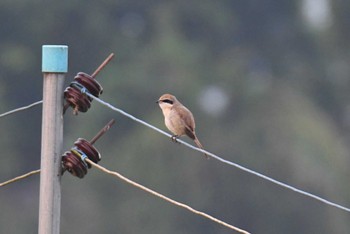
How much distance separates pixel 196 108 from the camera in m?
29.0

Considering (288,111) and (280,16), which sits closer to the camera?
(288,111)

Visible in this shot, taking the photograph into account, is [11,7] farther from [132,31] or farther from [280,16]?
[280,16]

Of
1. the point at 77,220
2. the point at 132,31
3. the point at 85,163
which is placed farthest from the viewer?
the point at 132,31

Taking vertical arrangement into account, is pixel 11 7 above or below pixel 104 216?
above

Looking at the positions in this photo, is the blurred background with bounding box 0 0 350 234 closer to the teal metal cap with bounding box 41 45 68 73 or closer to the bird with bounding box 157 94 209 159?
the bird with bounding box 157 94 209 159

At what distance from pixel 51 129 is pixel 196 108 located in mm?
24474

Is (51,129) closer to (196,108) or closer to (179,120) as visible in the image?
(179,120)

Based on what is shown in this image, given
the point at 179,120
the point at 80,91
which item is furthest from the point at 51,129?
the point at 179,120

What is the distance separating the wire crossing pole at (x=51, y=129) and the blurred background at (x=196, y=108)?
2050 centimetres

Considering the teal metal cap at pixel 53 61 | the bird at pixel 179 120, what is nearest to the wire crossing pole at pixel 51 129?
the teal metal cap at pixel 53 61

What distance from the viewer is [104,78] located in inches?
1188

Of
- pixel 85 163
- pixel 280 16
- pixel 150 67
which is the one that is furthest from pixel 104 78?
pixel 85 163

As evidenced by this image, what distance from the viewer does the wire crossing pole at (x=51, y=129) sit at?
452cm

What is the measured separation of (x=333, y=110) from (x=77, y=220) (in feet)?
22.6
